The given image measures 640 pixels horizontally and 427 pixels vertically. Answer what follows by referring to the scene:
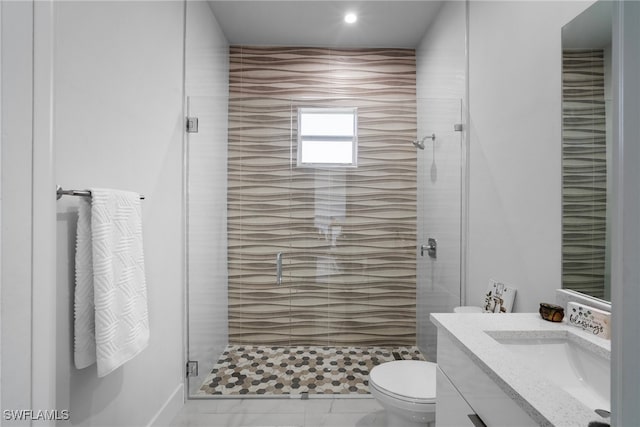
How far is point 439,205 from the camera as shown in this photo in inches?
88.9

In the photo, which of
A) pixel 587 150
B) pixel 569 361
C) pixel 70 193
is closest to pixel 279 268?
pixel 70 193

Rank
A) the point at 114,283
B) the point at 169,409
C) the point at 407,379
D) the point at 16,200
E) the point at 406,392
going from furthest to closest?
the point at 169,409
the point at 407,379
the point at 406,392
the point at 114,283
the point at 16,200

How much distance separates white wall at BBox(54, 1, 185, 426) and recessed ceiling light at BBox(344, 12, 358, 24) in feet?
3.72

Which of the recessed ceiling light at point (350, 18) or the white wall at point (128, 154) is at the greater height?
the recessed ceiling light at point (350, 18)

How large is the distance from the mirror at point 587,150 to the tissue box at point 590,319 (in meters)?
0.06

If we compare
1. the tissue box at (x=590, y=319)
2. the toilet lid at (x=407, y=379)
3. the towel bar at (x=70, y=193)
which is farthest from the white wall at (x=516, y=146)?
the towel bar at (x=70, y=193)

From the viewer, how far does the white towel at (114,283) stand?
1158 millimetres

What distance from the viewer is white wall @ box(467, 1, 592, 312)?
1355mm

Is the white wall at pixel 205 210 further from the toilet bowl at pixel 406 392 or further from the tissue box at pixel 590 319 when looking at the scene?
the tissue box at pixel 590 319

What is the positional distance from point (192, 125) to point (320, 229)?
3.46 feet

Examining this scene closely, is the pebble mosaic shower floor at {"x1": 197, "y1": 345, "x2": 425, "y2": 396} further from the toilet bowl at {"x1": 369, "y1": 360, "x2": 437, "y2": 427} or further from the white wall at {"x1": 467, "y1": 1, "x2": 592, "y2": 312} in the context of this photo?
the white wall at {"x1": 467, "y1": 1, "x2": 592, "y2": 312}

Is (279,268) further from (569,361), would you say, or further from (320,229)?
(569,361)

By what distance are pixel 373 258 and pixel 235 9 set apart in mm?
1983

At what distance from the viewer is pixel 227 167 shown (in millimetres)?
2277
